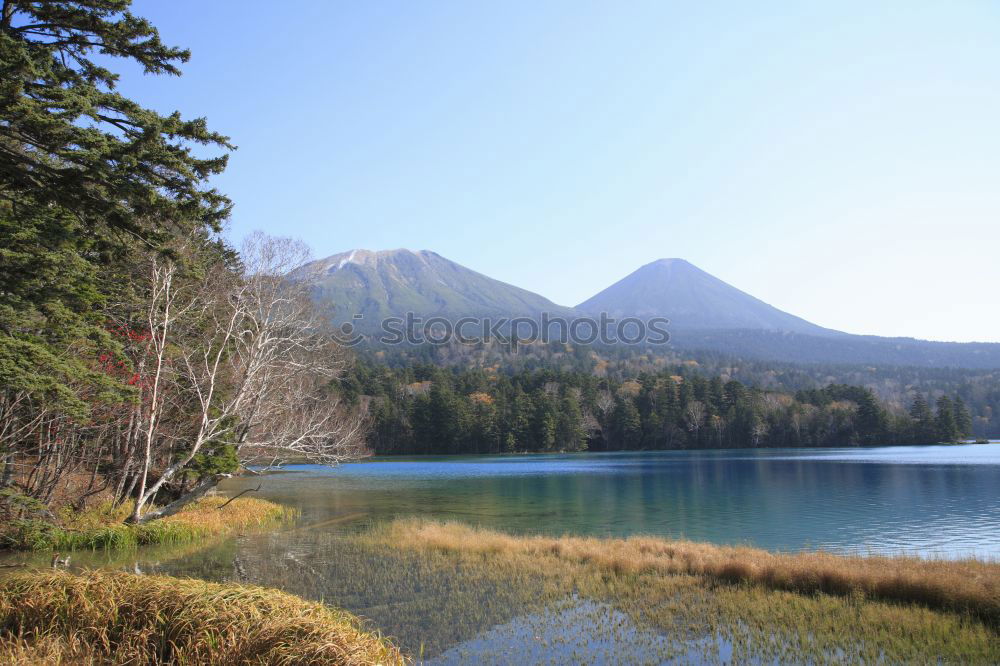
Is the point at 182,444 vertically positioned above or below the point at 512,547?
above

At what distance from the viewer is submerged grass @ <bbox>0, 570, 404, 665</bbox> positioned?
6.29 meters

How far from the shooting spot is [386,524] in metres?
22.0

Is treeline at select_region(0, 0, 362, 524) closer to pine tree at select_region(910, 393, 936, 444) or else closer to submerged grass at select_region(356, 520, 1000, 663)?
submerged grass at select_region(356, 520, 1000, 663)

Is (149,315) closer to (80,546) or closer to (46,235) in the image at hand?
(80,546)

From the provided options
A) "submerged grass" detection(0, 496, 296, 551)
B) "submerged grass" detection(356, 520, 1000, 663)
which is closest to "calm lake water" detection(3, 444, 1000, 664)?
"submerged grass" detection(356, 520, 1000, 663)

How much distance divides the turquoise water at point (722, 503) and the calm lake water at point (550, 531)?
0.10 metres

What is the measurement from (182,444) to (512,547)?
40.0 feet

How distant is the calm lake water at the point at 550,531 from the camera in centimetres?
966

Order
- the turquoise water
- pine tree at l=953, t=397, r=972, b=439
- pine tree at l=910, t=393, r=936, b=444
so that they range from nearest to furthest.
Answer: the turquoise water < pine tree at l=910, t=393, r=936, b=444 < pine tree at l=953, t=397, r=972, b=439

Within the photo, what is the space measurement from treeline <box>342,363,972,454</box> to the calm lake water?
40078 millimetres

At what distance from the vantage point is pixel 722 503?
29422 mm

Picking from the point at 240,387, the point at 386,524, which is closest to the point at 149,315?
the point at 240,387

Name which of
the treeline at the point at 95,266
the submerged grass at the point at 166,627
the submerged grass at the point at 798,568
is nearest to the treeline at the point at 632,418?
the treeline at the point at 95,266

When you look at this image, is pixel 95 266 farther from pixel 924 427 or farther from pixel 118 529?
pixel 924 427
